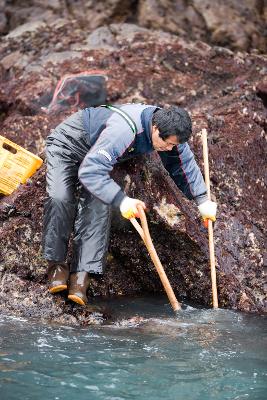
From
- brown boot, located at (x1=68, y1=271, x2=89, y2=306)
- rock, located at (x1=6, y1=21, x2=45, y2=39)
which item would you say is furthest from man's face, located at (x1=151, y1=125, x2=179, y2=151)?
rock, located at (x1=6, y1=21, x2=45, y2=39)

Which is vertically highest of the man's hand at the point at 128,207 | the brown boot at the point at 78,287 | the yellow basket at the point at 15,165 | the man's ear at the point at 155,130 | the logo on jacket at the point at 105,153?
the man's ear at the point at 155,130

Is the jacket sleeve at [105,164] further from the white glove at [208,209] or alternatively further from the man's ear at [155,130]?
the white glove at [208,209]

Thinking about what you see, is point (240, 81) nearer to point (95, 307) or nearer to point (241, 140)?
point (241, 140)

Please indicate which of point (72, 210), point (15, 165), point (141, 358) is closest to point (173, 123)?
point (72, 210)

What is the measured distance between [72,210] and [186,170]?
125cm

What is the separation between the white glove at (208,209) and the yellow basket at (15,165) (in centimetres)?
175

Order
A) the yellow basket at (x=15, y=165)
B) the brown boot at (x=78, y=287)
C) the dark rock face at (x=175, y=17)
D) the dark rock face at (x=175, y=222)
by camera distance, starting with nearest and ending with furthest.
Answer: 1. the brown boot at (x=78, y=287)
2. the dark rock face at (x=175, y=222)
3. the yellow basket at (x=15, y=165)
4. the dark rock face at (x=175, y=17)

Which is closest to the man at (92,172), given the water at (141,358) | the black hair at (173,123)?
the black hair at (173,123)

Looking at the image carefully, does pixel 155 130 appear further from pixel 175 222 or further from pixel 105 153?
pixel 175 222

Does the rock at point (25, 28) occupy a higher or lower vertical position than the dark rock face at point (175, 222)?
higher

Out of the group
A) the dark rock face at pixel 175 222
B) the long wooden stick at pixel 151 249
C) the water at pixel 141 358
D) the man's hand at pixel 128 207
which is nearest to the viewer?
the water at pixel 141 358

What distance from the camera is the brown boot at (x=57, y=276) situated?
220 inches

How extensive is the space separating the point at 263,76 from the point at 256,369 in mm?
5900

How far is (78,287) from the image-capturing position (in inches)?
219
